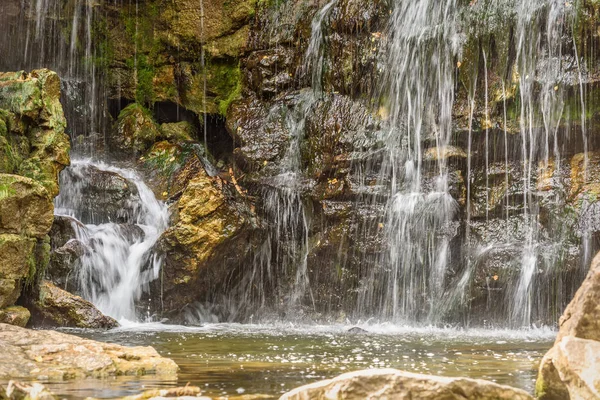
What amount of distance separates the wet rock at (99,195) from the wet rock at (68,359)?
7.01 metres

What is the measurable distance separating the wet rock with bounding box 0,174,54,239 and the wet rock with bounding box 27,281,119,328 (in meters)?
0.96

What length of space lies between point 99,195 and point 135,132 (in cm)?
290

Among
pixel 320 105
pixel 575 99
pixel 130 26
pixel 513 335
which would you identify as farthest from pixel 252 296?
pixel 130 26

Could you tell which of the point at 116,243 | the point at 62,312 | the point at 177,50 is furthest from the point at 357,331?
the point at 177,50

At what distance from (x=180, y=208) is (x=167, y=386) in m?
7.71

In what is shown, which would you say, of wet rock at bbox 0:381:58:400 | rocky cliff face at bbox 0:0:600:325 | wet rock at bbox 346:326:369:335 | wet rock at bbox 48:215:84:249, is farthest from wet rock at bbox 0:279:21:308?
wet rock at bbox 0:381:58:400

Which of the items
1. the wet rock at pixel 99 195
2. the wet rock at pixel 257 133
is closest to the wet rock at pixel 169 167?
the wet rock at pixel 99 195

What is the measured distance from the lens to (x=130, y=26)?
57.3 feet

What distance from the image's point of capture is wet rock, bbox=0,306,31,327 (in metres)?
9.59

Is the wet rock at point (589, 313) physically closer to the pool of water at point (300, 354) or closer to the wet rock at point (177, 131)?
the pool of water at point (300, 354)

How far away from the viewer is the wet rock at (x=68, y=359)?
5816mm

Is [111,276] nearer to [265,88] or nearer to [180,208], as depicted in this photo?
[180,208]

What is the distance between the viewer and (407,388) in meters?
3.78

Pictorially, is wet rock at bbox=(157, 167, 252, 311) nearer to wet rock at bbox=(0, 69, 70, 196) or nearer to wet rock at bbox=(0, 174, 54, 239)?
wet rock at bbox=(0, 69, 70, 196)
